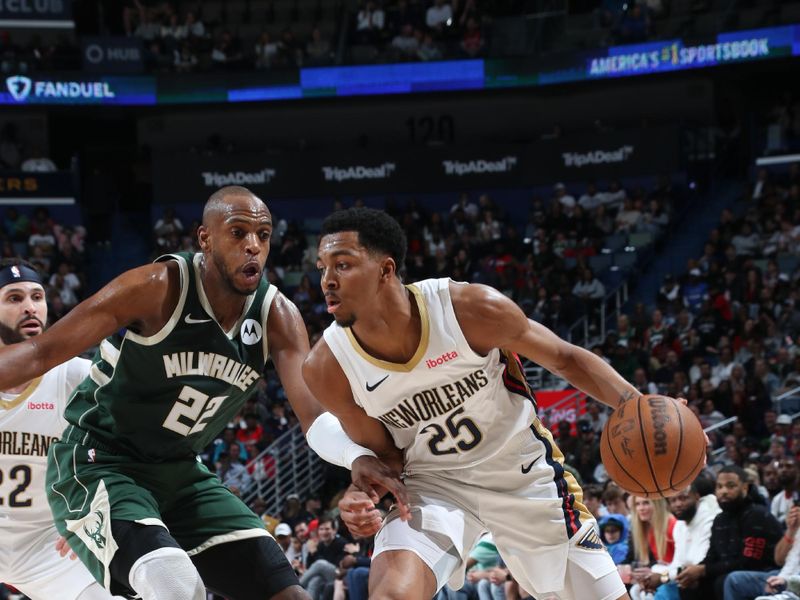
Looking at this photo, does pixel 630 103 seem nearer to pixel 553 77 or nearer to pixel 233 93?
pixel 553 77

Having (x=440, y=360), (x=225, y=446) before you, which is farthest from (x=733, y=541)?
(x=225, y=446)

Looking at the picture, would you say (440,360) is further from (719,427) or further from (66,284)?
(66,284)

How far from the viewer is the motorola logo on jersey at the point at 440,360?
14.8 feet

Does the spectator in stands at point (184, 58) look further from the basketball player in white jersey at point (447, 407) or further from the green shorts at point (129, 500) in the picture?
the basketball player in white jersey at point (447, 407)

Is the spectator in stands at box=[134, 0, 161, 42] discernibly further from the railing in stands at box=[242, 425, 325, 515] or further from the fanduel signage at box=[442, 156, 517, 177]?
the railing in stands at box=[242, 425, 325, 515]

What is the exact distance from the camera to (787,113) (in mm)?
20141

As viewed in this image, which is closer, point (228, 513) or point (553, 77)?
point (228, 513)

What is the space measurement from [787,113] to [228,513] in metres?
17.6

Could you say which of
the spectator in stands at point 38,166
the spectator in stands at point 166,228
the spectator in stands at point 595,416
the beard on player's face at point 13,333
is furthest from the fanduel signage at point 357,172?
the beard on player's face at point 13,333

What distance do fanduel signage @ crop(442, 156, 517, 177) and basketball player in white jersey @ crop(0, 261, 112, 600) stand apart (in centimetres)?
1653

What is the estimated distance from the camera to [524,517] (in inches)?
184

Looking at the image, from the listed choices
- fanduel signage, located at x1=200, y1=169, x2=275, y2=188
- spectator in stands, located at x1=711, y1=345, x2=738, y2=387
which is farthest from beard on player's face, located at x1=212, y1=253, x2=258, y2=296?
fanduel signage, located at x1=200, y1=169, x2=275, y2=188

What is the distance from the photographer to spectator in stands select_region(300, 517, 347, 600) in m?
10.3

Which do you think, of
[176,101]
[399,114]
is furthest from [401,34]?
[176,101]
